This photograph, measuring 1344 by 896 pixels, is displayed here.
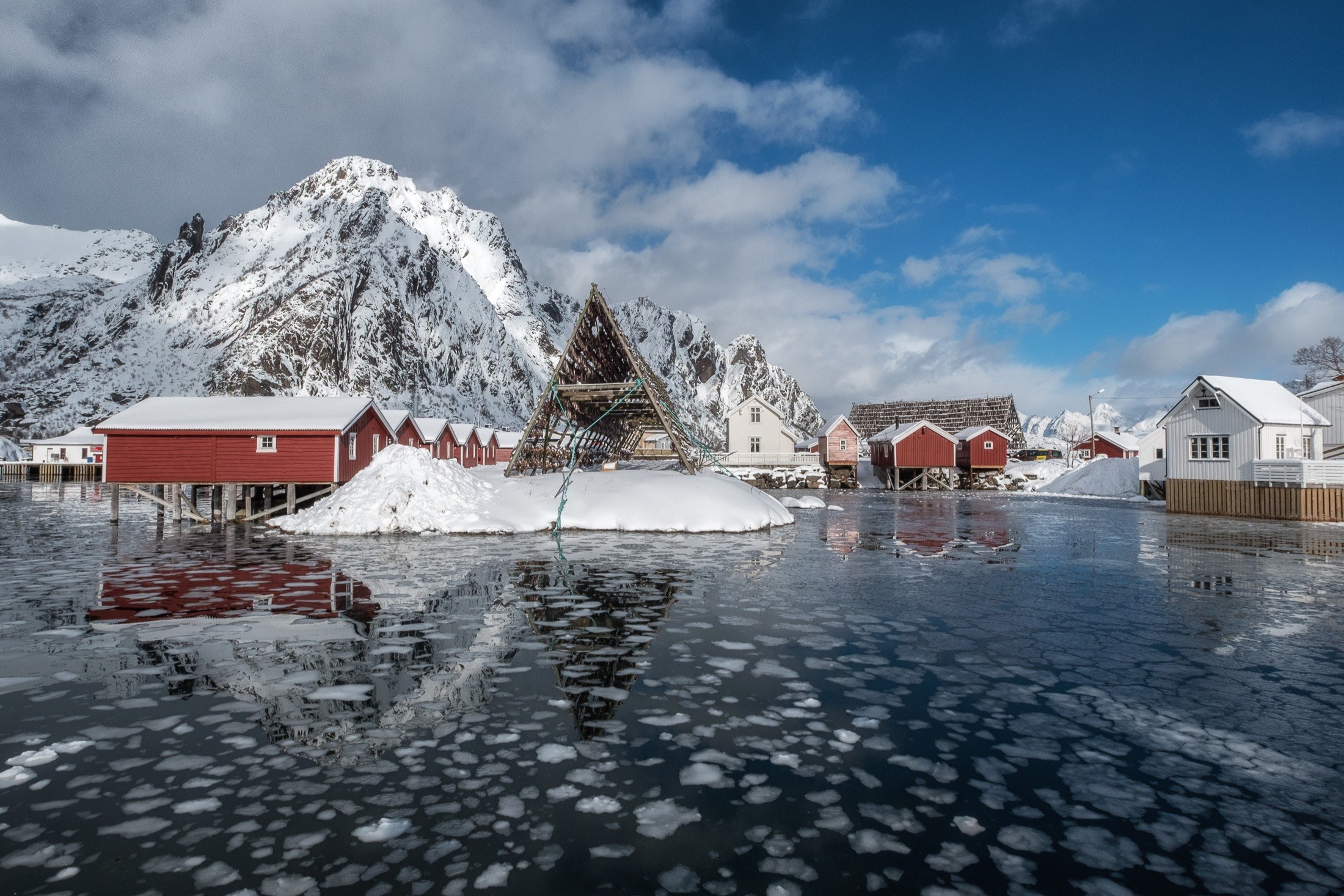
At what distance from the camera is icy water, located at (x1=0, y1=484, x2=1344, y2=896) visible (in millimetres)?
3471

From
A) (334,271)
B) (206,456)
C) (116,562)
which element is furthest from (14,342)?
(116,562)

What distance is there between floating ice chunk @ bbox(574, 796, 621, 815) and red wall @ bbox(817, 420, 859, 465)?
190ft

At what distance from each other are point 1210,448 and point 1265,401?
2903mm

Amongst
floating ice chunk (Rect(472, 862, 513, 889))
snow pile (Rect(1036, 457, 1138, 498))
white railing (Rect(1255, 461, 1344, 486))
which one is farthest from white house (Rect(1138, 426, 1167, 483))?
floating ice chunk (Rect(472, 862, 513, 889))

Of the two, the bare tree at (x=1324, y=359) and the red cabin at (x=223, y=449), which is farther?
the bare tree at (x=1324, y=359)

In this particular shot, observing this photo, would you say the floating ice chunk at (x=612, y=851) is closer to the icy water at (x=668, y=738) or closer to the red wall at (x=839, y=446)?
the icy water at (x=668, y=738)

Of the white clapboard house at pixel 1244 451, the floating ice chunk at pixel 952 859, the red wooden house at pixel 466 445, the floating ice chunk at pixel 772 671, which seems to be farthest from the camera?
the red wooden house at pixel 466 445

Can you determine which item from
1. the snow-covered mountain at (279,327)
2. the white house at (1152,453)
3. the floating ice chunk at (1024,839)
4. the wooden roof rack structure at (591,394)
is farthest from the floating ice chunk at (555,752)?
the snow-covered mountain at (279,327)

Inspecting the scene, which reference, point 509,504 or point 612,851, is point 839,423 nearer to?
point 509,504

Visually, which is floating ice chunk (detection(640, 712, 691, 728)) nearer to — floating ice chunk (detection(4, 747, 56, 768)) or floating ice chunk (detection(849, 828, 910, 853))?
floating ice chunk (detection(849, 828, 910, 853))

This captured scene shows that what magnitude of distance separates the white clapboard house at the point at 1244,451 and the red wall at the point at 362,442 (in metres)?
35.2

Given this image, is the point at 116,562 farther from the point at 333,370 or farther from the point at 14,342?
the point at 14,342

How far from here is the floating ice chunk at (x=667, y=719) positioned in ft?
17.2

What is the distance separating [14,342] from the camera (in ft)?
473
